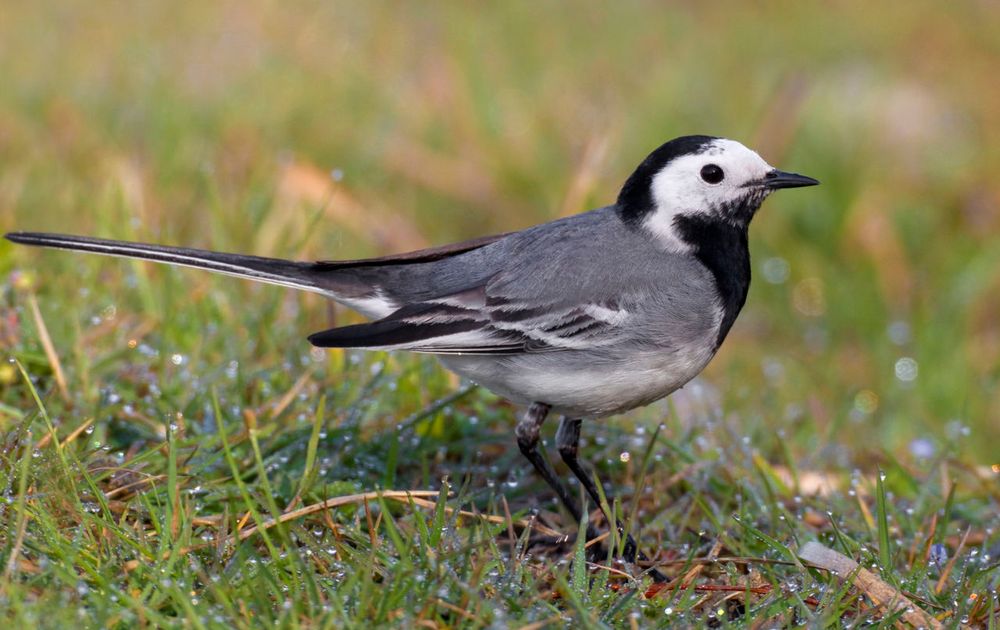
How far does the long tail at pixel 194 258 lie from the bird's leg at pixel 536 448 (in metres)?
0.82

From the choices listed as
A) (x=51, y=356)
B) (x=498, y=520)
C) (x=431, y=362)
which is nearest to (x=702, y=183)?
(x=498, y=520)

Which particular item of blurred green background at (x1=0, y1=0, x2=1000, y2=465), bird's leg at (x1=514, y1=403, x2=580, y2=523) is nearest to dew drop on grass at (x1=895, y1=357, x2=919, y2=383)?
blurred green background at (x1=0, y1=0, x2=1000, y2=465)

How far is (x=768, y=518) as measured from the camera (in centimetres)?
435

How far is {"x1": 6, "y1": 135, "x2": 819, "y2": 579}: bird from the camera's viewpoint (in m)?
4.06

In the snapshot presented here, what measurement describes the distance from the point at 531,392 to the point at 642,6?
7.56 m

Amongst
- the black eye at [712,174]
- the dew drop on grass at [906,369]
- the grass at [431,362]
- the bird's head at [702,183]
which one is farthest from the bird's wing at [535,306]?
the dew drop on grass at [906,369]

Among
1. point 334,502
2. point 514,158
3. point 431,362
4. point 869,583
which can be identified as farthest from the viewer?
point 514,158

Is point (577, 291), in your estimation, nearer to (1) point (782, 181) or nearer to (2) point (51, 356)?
(1) point (782, 181)

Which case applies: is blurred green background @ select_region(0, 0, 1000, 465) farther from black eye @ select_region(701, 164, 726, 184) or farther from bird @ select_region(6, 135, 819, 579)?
black eye @ select_region(701, 164, 726, 184)

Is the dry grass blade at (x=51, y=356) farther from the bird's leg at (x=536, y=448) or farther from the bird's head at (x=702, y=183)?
the bird's head at (x=702, y=183)

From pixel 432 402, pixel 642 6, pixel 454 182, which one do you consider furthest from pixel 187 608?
pixel 642 6

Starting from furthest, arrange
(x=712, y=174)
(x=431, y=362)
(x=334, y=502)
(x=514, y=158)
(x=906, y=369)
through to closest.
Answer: (x=514, y=158) < (x=906, y=369) < (x=431, y=362) < (x=712, y=174) < (x=334, y=502)

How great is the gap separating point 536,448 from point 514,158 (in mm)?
4096

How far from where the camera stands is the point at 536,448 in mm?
4340
